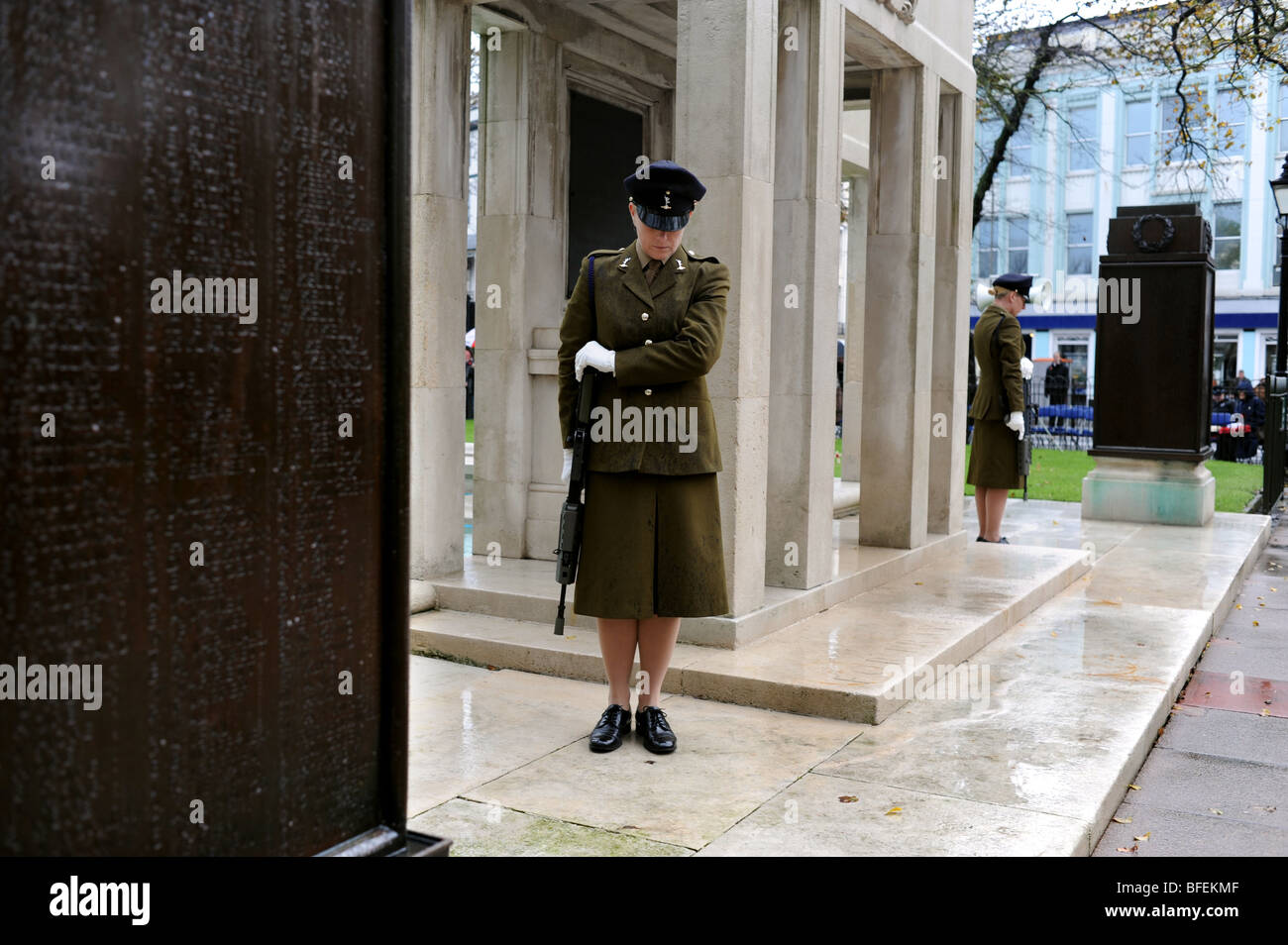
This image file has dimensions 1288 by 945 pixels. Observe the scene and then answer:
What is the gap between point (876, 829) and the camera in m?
3.86

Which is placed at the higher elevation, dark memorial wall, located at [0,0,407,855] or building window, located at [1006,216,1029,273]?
building window, located at [1006,216,1029,273]

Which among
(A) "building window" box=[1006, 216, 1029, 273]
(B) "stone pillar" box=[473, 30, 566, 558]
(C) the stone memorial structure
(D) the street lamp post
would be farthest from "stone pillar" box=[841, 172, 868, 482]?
(A) "building window" box=[1006, 216, 1029, 273]

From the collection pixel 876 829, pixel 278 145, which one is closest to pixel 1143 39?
pixel 876 829

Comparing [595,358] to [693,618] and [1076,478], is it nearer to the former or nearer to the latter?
[693,618]

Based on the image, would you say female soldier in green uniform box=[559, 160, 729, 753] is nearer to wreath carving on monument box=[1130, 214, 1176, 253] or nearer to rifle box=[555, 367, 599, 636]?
rifle box=[555, 367, 599, 636]

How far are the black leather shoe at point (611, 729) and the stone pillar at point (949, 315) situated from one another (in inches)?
200

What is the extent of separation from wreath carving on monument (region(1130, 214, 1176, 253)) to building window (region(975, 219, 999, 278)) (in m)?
30.2

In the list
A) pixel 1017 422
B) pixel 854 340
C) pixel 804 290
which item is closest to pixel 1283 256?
pixel 854 340

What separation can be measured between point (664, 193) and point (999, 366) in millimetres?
6128

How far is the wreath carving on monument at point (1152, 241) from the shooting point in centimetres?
1200

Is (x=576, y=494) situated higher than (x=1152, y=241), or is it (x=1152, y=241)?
(x=1152, y=241)

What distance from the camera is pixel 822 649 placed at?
5.95 metres

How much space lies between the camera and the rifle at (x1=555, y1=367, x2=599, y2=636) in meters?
4.68

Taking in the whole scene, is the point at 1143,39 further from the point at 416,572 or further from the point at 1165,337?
the point at 416,572
